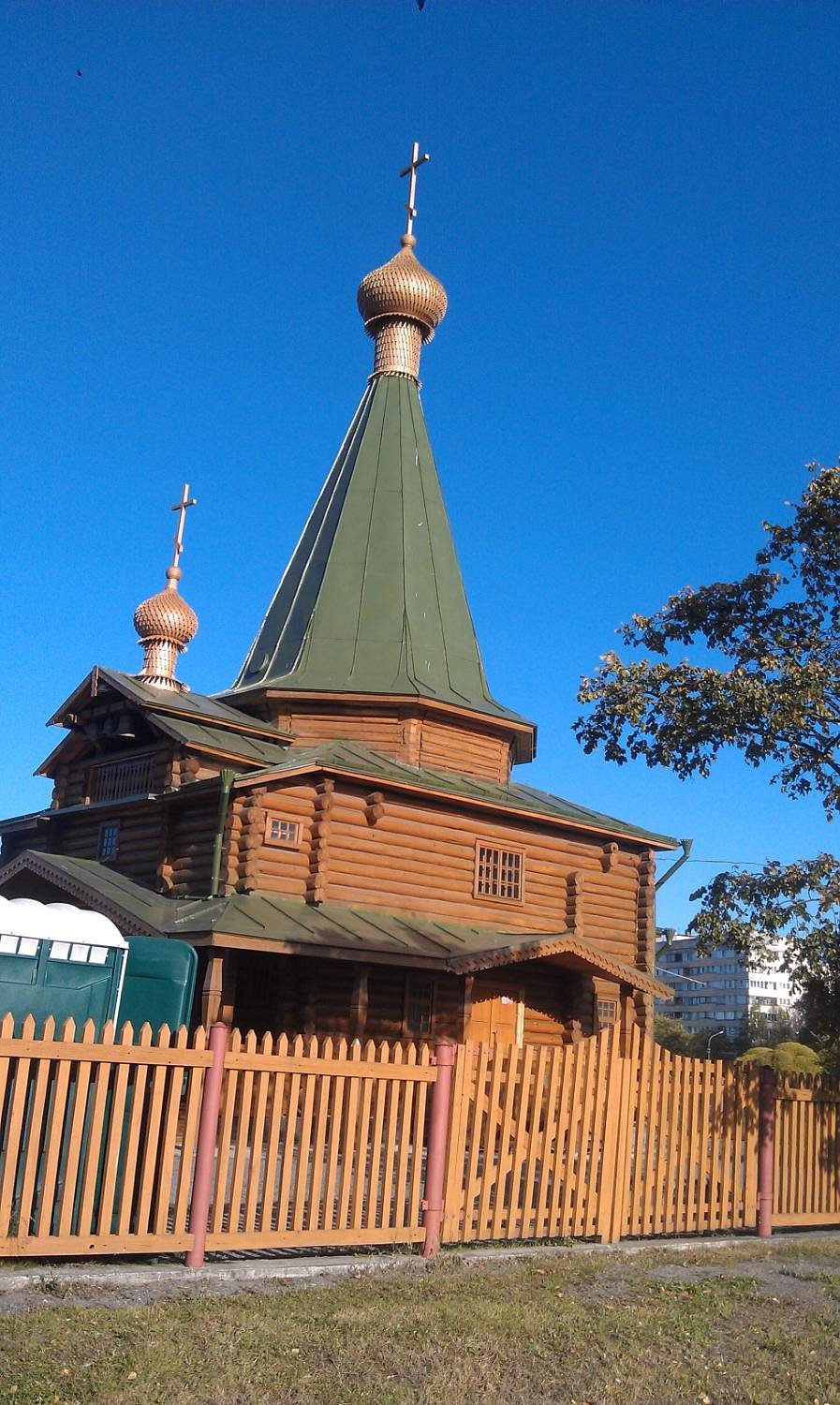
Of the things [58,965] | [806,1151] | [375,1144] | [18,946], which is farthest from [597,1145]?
[18,946]

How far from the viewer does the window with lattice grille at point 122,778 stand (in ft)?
74.6

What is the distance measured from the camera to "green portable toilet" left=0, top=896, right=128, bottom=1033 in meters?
8.66

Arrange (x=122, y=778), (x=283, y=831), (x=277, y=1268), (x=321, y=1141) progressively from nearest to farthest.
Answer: (x=277, y=1268)
(x=321, y=1141)
(x=283, y=831)
(x=122, y=778)

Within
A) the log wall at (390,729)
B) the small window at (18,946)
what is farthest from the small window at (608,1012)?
the small window at (18,946)

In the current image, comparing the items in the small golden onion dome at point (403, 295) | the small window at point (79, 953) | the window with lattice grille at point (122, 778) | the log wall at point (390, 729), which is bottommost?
the small window at point (79, 953)

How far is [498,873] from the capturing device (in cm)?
2328

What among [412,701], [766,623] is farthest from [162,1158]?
[412,701]

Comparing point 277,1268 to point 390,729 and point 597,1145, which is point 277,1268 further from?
point 390,729

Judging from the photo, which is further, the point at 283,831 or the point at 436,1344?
the point at 283,831

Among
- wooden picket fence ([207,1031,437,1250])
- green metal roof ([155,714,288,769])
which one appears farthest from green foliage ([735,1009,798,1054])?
wooden picket fence ([207,1031,437,1250])

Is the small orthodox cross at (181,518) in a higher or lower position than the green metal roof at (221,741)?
higher

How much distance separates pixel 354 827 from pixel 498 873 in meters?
3.47

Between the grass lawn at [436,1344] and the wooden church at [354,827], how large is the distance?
1063 cm

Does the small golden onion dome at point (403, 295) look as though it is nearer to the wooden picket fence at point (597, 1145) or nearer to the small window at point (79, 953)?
the wooden picket fence at point (597, 1145)
